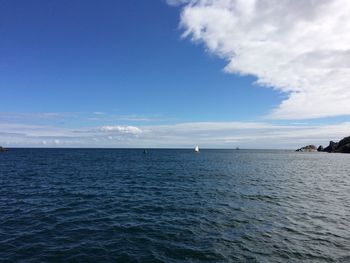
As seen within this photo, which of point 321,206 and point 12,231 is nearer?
point 12,231

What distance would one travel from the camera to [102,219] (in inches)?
1057

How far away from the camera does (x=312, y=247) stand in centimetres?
2009

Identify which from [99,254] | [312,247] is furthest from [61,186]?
[312,247]

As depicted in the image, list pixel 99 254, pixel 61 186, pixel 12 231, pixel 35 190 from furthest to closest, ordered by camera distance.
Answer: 1. pixel 61 186
2. pixel 35 190
3. pixel 12 231
4. pixel 99 254

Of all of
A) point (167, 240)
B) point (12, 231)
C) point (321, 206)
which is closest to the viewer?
point (167, 240)

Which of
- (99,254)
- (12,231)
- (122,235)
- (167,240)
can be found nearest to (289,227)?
(167,240)

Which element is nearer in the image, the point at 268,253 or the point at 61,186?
the point at 268,253

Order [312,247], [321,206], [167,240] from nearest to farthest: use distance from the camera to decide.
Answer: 1. [312,247]
2. [167,240]
3. [321,206]

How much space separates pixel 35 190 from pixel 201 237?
100ft

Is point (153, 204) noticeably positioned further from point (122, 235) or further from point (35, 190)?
point (35, 190)

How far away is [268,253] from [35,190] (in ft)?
117

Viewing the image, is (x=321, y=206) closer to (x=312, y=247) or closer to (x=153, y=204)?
(x=312, y=247)

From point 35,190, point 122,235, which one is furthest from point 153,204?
point 35,190

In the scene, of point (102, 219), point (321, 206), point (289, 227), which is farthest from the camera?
point (321, 206)
